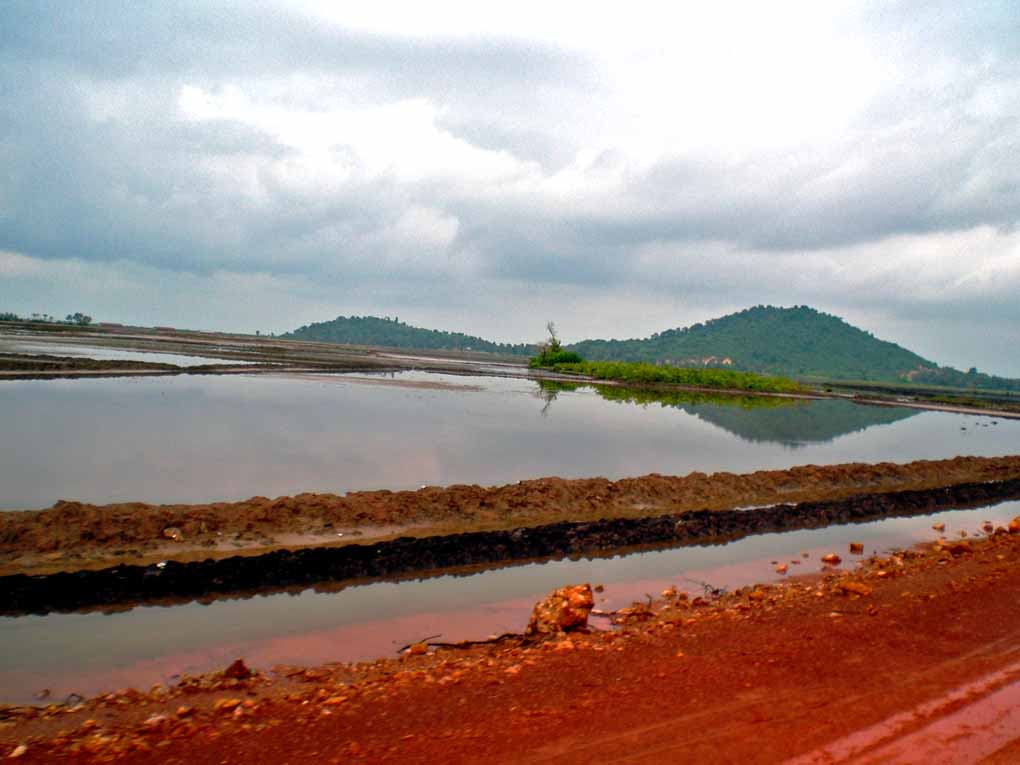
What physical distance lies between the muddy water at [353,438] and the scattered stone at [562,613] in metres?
6.42

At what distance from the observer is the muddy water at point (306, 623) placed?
19.7 ft

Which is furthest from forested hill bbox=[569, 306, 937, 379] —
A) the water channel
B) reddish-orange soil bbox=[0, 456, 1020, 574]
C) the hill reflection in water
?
reddish-orange soil bbox=[0, 456, 1020, 574]

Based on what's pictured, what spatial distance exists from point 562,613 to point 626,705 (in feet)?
6.28

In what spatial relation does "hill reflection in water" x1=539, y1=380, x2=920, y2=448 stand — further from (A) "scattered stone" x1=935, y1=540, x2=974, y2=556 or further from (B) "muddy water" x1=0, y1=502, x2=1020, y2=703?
(B) "muddy water" x1=0, y1=502, x2=1020, y2=703

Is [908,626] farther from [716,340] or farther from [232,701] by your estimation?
[716,340]

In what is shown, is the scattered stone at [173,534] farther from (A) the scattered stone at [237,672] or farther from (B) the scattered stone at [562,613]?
(B) the scattered stone at [562,613]

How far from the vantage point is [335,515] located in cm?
1034

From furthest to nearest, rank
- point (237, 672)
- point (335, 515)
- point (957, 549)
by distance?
1. point (957, 549)
2. point (335, 515)
3. point (237, 672)

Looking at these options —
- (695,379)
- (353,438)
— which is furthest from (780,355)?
(353,438)

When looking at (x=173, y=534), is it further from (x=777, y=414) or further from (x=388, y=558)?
(x=777, y=414)

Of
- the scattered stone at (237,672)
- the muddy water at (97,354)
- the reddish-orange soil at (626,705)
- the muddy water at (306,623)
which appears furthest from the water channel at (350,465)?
the muddy water at (97,354)

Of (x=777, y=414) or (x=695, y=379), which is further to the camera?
(x=695, y=379)

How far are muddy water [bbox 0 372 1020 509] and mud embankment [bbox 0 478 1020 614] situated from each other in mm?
3044

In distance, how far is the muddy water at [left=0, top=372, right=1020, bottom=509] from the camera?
12844mm
